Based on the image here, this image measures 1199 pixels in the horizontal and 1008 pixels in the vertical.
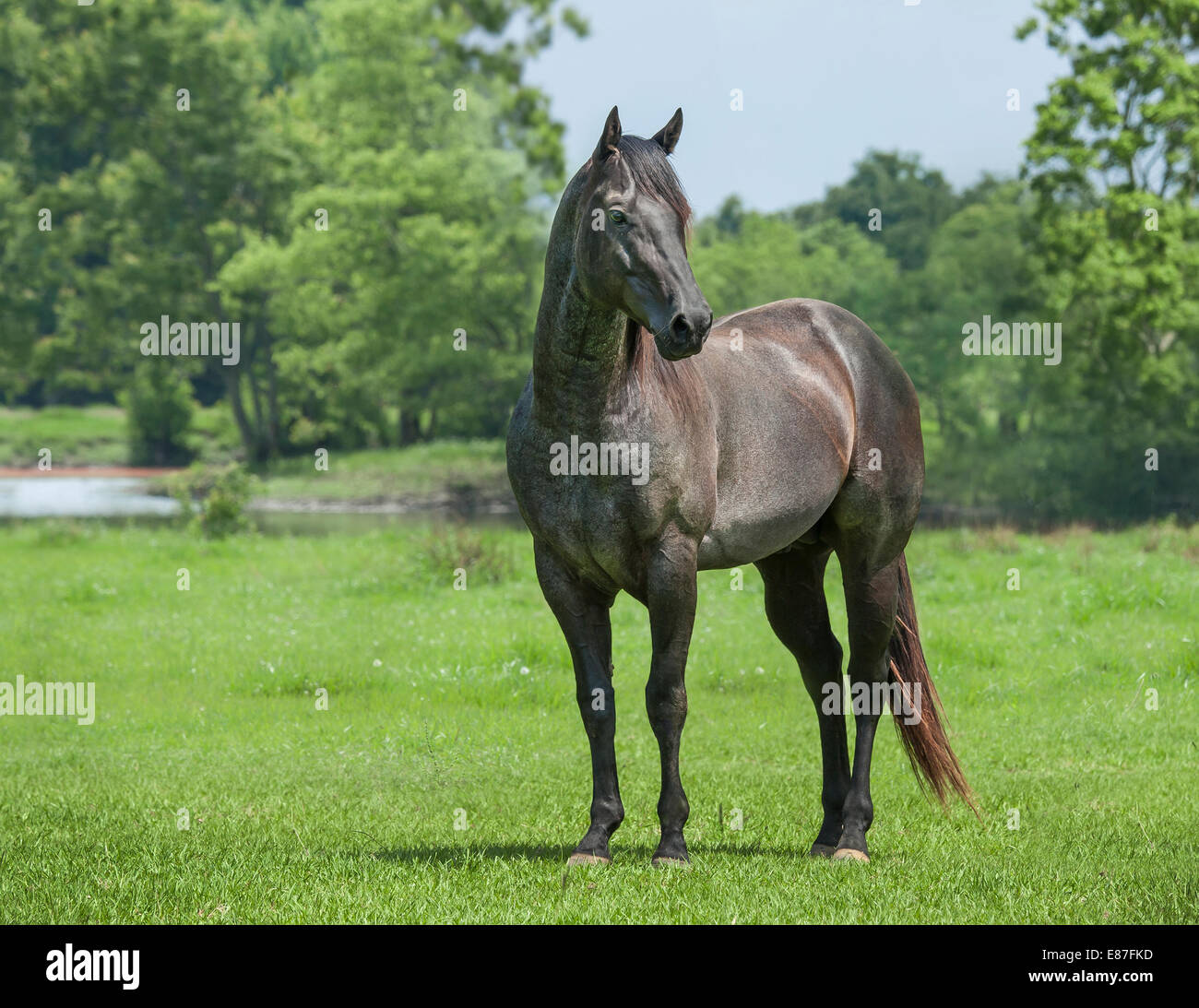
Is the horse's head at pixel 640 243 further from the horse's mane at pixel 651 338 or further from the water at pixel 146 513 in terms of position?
the water at pixel 146 513

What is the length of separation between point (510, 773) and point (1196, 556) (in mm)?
13997

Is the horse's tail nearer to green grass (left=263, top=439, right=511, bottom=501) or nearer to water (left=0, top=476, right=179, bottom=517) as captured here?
water (left=0, top=476, right=179, bottom=517)

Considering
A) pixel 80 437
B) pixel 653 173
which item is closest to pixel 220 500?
pixel 653 173

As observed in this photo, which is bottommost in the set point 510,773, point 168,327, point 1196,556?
point 510,773

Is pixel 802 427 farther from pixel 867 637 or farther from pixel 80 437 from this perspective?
pixel 80 437

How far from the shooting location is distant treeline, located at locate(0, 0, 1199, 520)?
3028 cm

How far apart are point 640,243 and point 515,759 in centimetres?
489

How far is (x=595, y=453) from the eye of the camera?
17.2ft

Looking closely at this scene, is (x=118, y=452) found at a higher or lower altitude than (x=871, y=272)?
lower

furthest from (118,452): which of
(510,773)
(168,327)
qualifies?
(510,773)

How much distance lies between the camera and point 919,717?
664 cm

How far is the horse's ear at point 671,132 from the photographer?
532 centimetres

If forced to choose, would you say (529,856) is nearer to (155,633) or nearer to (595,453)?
(595,453)

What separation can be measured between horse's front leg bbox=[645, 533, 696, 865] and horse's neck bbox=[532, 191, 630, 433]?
63cm
